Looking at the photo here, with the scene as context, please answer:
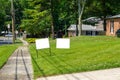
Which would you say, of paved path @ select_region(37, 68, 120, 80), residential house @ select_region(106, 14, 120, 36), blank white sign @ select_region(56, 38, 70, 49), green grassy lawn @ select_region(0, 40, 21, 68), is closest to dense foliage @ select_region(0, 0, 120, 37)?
residential house @ select_region(106, 14, 120, 36)

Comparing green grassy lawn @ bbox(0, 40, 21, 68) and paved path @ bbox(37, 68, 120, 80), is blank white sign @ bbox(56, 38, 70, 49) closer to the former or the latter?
green grassy lawn @ bbox(0, 40, 21, 68)

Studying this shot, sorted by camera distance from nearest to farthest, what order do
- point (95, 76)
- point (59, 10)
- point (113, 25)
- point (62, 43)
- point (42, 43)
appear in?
point (95, 76) < point (62, 43) < point (42, 43) < point (113, 25) < point (59, 10)

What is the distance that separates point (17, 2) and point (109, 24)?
67259 millimetres

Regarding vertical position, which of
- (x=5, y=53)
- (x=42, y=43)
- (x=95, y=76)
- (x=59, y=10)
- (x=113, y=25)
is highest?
(x=59, y=10)

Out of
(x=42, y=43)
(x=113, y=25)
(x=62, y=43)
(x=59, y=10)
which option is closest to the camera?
(x=62, y=43)

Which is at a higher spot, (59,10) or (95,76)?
(59,10)

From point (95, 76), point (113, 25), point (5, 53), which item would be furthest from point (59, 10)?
point (95, 76)

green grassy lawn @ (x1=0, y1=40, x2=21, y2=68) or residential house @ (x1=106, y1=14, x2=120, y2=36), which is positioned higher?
residential house @ (x1=106, y1=14, x2=120, y2=36)

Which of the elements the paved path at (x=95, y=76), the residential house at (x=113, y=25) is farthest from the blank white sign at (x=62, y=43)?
the residential house at (x=113, y=25)

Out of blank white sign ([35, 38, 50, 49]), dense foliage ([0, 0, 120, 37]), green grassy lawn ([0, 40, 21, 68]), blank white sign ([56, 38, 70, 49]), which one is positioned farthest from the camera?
dense foliage ([0, 0, 120, 37])

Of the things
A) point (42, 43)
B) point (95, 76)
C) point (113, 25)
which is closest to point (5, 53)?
point (42, 43)

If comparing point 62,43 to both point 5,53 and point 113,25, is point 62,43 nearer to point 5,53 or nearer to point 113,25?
point 5,53

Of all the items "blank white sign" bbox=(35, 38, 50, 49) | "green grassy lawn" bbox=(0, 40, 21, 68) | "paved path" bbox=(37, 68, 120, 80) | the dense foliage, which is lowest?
"green grassy lawn" bbox=(0, 40, 21, 68)

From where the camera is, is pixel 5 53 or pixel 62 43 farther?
pixel 5 53
